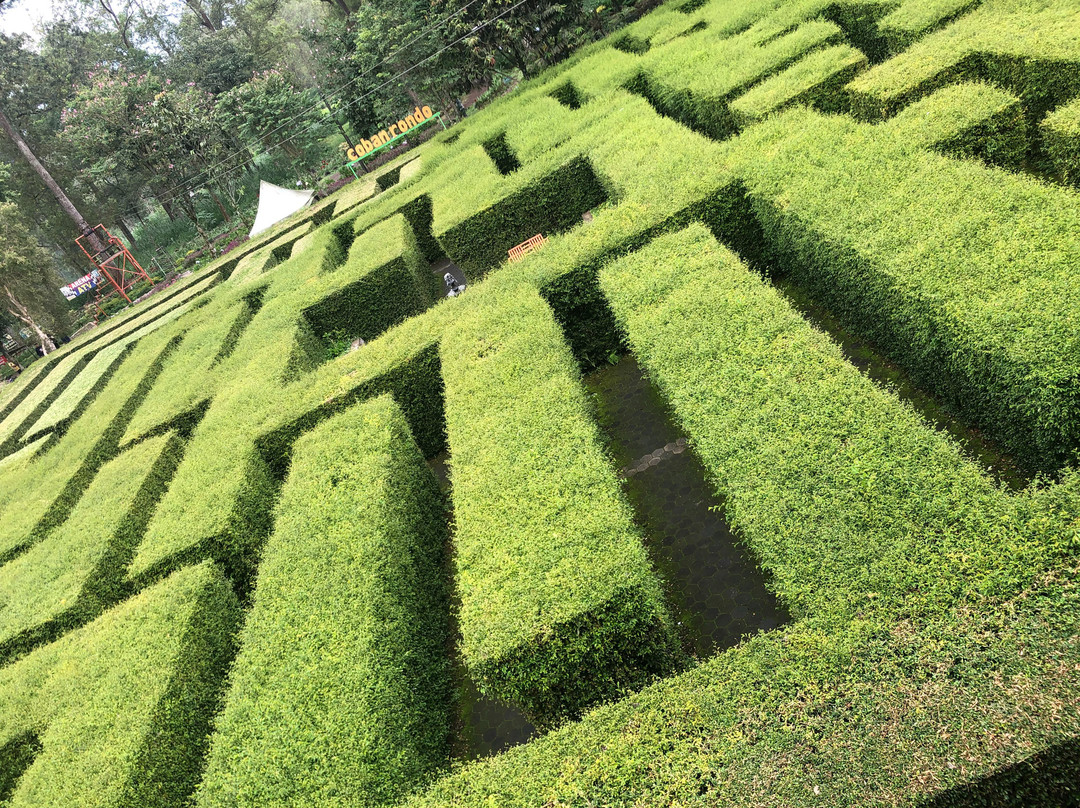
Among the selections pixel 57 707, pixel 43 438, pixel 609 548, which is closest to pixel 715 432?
pixel 609 548

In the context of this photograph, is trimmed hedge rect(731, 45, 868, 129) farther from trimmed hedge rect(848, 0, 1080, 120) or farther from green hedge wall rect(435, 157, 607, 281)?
green hedge wall rect(435, 157, 607, 281)

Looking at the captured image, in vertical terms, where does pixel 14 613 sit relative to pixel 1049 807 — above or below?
above

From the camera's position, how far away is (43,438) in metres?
21.1

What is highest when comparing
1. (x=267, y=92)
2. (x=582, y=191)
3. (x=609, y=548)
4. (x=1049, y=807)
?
(x=267, y=92)

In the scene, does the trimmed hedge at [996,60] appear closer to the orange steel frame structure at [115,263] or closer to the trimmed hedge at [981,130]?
the trimmed hedge at [981,130]

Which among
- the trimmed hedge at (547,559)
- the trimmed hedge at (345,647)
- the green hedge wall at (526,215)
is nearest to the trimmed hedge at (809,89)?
the green hedge wall at (526,215)

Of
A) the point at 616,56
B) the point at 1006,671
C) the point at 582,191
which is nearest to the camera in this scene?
the point at 1006,671

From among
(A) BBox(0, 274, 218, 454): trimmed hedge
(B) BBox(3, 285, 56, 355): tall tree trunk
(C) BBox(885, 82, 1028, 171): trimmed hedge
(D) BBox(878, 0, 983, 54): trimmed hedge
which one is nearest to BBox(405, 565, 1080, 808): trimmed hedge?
(C) BBox(885, 82, 1028, 171): trimmed hedge

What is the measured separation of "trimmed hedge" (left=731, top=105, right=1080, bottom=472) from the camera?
6695mm

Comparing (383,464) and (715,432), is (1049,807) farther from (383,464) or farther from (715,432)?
(383,464)

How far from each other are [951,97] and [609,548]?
11.4 metres

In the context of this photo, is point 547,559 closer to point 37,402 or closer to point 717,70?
point 717,70

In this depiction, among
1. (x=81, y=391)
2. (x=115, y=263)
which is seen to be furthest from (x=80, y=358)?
(x=115, y=263)

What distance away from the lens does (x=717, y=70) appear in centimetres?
1762
